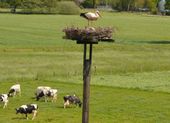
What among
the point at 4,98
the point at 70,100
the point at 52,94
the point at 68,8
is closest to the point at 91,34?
the point at 70,100

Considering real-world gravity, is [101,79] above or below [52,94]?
below

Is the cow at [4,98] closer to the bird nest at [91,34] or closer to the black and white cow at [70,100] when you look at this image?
the black and white cow at [70,100]

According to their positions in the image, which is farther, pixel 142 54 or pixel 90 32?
pixel 142 54

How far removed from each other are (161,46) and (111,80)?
3289cm

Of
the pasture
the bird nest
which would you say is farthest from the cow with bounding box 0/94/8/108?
the bird nest

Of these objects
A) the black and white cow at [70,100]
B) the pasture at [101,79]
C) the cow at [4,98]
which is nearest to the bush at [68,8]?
the pasture at [101,79]

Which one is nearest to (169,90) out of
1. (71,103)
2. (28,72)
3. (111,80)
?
(111,80)

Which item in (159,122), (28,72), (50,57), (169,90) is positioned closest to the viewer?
(159,122)

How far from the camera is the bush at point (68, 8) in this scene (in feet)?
622

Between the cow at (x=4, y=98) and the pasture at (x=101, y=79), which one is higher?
the cow at (x=4, y=98)

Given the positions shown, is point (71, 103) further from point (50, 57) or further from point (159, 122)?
point (50, 57)

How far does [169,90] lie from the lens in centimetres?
3375

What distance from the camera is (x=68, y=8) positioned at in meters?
193

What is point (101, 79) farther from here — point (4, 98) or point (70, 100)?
point (4, 98)
